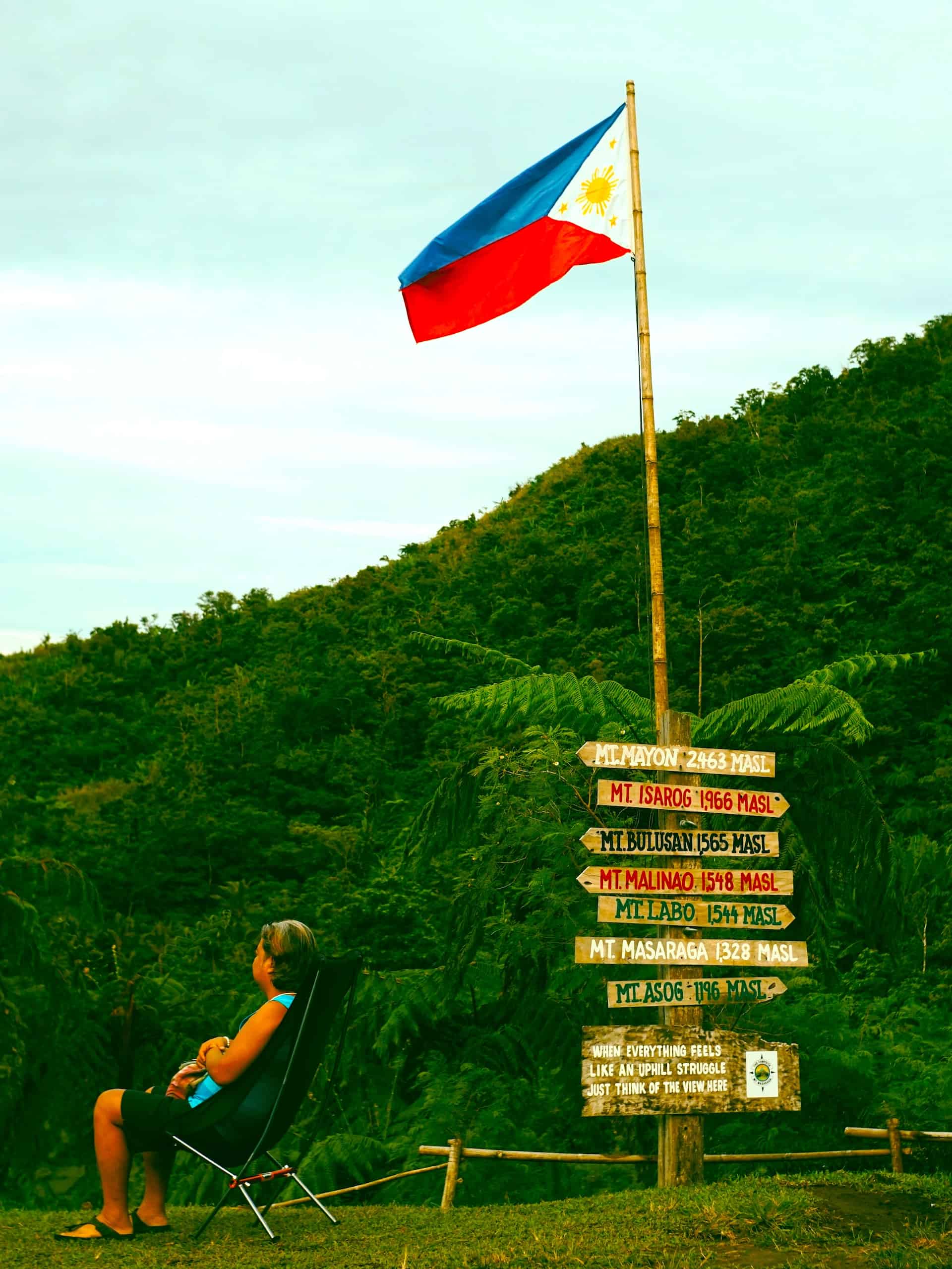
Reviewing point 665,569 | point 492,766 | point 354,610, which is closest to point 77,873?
point 492,766

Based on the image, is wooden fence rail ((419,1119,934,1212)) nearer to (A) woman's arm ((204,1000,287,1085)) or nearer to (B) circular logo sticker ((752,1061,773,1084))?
(B) circular logo sticker ((752,1061,773,1084))

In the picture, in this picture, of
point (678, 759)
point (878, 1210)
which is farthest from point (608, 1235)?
point (678, 759)

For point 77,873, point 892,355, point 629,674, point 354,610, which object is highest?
point 892,355

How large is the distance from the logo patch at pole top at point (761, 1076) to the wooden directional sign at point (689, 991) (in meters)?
0.32

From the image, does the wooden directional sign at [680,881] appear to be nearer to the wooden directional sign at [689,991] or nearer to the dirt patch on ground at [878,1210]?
the wooden directional sign at [689,991]

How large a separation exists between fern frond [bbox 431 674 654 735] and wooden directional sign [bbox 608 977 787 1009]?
9.54 ft

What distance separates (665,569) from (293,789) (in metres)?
13.0

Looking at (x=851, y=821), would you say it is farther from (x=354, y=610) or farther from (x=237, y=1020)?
(x=354, y=610)

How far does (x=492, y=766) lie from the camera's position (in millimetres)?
9812

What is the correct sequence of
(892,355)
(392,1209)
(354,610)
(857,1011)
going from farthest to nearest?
(892,355) → (354,610) → (857,1011) → (392,1209)

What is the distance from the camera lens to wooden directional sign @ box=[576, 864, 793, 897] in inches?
263

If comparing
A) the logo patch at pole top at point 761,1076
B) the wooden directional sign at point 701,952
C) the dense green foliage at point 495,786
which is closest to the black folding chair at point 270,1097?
the wooden directional sign at point 701,952

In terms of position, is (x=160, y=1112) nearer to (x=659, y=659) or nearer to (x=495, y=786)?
(x=659, y=659)

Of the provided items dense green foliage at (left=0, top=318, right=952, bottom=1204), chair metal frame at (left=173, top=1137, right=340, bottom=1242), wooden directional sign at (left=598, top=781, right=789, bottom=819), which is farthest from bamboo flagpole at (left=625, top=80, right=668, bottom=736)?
chair metal frame at (left=173, top=1137, right=340, bottom=1242)
